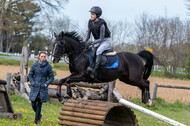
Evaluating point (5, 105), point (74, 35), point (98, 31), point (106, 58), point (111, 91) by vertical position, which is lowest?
point (111, 91)

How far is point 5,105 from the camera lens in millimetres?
7012

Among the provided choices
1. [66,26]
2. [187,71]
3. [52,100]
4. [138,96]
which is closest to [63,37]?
[52,100]

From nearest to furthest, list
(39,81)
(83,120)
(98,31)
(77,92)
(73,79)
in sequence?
1. (83,120)
2. (39,81)
3. (73,79)
4. (98,31)
5. (77,92)

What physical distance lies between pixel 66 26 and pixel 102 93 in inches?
1449

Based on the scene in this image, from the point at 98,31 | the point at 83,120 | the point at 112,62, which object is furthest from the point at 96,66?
the point at 83,120

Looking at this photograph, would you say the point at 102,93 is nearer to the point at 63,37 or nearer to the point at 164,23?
the point at 63,37

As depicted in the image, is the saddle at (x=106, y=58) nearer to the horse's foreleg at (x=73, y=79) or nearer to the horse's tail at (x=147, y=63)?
the horse's foreleg at (x=73, y=79)

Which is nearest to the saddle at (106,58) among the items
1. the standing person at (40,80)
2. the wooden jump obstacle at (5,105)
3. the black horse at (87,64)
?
the black horse at (87,64)

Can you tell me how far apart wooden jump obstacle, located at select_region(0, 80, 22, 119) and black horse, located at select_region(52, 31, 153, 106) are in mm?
1265

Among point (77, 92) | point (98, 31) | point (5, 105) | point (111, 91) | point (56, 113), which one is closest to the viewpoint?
point (5, 105)

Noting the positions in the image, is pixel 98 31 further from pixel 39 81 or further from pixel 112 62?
pixel 39 81

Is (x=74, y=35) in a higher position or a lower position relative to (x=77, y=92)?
higher

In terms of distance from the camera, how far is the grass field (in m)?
6.70

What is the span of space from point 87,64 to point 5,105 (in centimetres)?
247
